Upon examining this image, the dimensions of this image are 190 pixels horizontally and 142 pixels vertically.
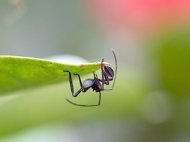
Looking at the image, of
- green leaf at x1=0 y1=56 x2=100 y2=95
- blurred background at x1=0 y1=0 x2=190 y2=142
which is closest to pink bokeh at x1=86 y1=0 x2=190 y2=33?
blurred background at x1=0 y1=0 x2=190 y2=142

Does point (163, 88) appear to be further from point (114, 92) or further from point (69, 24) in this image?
point (69, 24)

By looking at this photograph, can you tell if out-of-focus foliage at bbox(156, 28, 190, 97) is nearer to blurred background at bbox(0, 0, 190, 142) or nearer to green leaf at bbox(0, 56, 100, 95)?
blurred background at bbox(0, 0, 190, 142)

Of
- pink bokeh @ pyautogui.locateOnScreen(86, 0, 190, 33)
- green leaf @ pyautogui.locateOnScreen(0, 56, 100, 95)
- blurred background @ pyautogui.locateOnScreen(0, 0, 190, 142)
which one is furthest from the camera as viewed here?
pink bokeh @ pyautogui.locateOnScreen(86, 0, 190, 33)

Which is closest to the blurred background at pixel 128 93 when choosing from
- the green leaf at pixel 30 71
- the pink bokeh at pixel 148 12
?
the pink bokeh at pixel 148 12

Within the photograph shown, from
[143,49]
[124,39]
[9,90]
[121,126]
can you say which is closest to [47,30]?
[124,39]

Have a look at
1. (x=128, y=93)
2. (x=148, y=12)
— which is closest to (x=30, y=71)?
(x=128, y=93)
